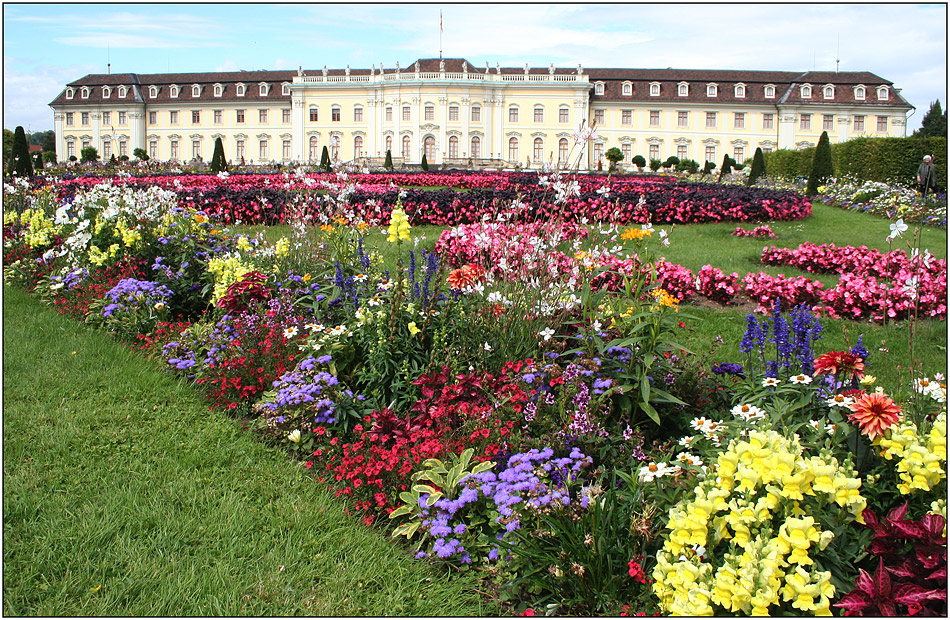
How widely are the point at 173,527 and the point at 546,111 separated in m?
44.8

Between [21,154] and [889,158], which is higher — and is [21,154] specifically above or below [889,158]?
above

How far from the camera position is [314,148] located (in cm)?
4753

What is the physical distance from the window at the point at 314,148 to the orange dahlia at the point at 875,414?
48021 millimetres

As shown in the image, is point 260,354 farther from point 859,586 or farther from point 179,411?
point 859,586

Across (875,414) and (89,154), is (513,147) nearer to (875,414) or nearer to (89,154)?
(89,154)

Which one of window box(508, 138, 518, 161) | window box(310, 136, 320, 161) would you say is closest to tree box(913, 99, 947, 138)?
window box(508, 138, 518, 161)

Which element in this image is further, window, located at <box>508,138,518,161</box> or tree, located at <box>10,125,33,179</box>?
window, located at <box>508,138,518,161</box>

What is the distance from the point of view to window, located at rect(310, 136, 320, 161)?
47156 millimetres

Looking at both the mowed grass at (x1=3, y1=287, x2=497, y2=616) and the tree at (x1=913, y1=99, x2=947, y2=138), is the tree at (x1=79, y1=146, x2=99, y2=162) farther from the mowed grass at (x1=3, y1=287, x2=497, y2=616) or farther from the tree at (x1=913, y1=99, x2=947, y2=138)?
the tree at (x1=913, y1=99, x2=947, y2=138)

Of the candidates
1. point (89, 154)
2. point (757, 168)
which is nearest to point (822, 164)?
point (757, 168)

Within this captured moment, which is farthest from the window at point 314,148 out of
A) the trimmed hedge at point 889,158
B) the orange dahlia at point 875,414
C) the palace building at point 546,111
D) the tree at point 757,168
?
the orange dahlia at point 875,414

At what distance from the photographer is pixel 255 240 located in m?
5.43

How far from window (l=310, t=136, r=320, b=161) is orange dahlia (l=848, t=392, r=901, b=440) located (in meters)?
48.0

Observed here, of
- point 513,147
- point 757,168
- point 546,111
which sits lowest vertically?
point 757,168
